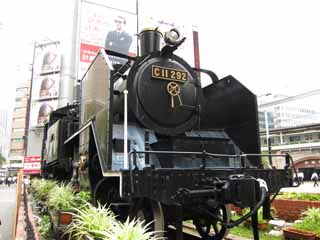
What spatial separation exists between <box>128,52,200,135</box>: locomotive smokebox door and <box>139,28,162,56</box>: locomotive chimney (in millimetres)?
254

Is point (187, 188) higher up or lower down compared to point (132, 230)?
higher up

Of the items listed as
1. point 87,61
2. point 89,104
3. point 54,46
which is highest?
point 54,46

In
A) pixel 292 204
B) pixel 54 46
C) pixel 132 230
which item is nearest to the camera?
pixel 132 230

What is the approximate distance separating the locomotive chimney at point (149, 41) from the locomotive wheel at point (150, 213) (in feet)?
8.54

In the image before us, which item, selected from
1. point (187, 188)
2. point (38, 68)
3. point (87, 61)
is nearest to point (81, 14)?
point (87, 61)

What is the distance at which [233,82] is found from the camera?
19.1ft

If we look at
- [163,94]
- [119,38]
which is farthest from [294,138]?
[163,94]

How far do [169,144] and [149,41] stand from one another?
1858mm

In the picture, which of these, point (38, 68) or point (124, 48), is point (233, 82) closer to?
Result: point (124, 48)

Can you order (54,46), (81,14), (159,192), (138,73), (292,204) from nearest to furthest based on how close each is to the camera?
1. (159,192)
2. (138,73)
3. (292,204)
4. (81,14)
5. (54,46)

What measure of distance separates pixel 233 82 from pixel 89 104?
2.66 meters

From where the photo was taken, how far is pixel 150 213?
163 inches

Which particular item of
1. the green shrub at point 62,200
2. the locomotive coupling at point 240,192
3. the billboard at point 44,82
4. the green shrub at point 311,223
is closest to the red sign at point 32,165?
the green shrub at point 62,200

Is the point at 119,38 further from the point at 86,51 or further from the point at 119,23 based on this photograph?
the point at 86,51
